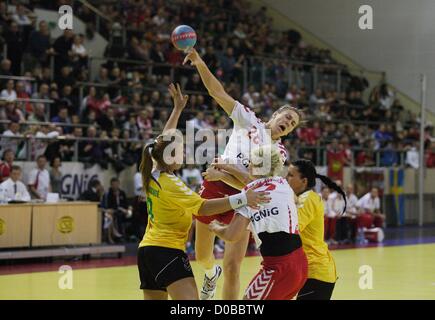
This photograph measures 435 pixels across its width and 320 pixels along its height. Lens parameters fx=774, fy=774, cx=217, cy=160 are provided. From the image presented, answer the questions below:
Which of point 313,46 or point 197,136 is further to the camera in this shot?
point 313,46

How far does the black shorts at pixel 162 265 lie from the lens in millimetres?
6887

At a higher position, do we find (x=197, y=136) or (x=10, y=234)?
(x=197, y=136)

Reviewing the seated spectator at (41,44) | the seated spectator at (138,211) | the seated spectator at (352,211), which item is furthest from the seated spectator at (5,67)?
the seated spectator at (352,211)

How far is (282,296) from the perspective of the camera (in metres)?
6.56

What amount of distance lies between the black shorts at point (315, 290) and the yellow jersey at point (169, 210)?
1244mm

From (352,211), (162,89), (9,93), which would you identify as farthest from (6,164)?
(352,211)

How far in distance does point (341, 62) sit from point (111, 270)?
1929 cm

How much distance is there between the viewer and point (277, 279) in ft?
21.4

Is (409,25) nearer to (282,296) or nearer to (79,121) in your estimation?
(79,121)

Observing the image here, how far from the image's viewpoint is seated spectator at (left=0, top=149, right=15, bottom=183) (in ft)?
53.7

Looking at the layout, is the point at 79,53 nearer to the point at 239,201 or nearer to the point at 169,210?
the point at 169,210

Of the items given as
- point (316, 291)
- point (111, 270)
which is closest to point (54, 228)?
point (111, 270)

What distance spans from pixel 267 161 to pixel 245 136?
85.3 inches

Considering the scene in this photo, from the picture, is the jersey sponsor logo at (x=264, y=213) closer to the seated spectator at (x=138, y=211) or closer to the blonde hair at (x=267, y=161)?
the blonde hair at (x=267, y=161)
